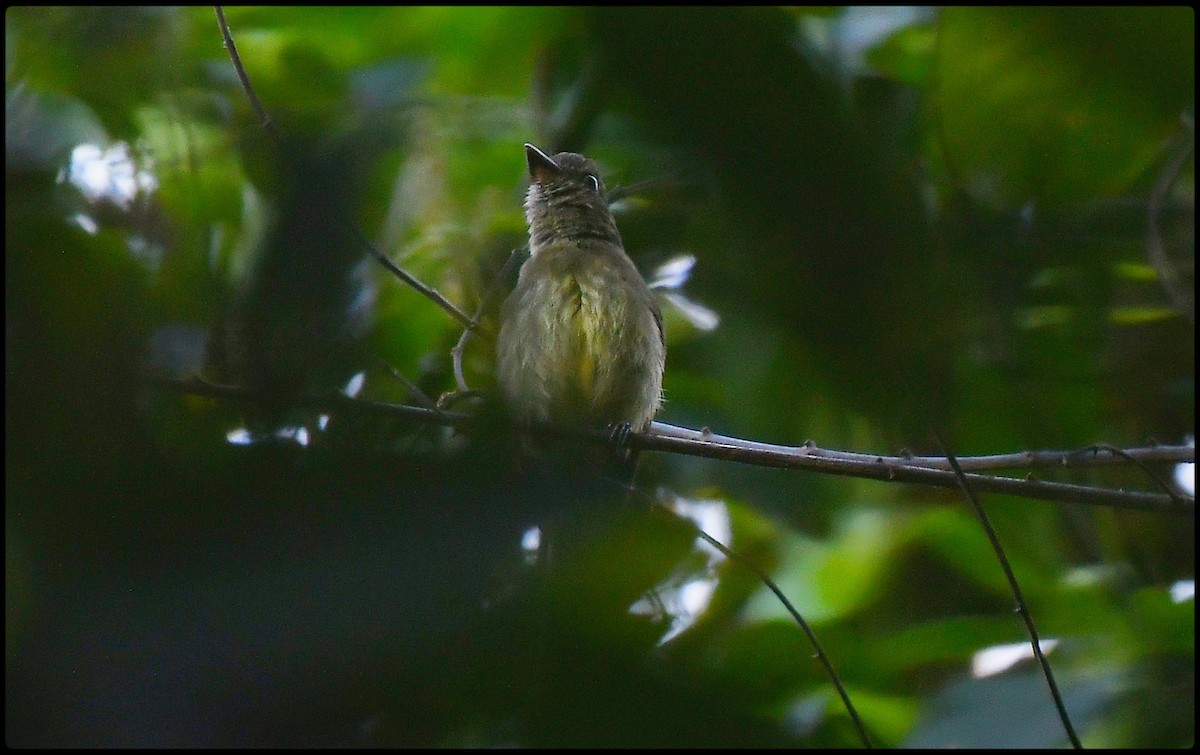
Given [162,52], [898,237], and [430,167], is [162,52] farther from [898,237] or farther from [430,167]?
[898,237]

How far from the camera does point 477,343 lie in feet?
2.49

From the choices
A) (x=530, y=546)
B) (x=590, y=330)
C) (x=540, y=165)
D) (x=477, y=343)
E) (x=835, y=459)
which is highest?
(x=590, y=330)

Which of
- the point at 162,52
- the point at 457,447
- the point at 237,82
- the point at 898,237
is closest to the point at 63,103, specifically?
the point at 162,52

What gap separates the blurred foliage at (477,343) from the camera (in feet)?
1.53

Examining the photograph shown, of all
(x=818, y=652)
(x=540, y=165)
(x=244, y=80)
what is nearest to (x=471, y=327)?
(x=244, y=80)

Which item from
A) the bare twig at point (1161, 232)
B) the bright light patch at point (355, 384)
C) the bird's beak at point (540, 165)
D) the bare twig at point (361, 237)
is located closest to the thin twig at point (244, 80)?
→ the bare twig at point (361, 237)

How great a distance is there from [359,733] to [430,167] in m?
0.37

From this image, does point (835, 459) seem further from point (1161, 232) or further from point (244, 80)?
point (244, 80)

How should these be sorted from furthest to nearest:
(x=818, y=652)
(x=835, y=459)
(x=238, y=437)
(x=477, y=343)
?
(x=835, y=459), (x=818, y=652), (x=477, y=343), (x=238, y=437)

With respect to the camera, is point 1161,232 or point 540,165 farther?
point 540,165

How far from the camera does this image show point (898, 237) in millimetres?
523

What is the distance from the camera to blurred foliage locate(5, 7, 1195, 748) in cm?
47

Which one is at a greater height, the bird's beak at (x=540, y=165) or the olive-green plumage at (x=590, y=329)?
the olive-green plumage at (x=590, y=329)

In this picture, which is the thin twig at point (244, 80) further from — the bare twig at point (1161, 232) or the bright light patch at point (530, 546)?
the bare twig at point (1161, 232)
